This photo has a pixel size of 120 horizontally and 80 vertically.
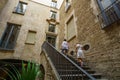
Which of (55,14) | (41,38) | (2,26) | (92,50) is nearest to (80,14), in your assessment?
(92,50)

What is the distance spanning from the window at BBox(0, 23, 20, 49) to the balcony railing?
23.7 ft

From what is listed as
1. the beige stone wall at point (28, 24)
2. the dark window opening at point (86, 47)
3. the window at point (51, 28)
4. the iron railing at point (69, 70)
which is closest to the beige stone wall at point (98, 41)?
the dark window opening at point (86, 47)

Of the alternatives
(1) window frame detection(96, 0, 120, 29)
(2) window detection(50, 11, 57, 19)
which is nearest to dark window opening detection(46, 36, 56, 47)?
(2) window detection(50, 11, 57, 19)

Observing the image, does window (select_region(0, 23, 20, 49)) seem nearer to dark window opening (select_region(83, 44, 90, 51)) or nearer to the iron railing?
the iron railing

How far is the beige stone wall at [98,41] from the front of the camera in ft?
11.2

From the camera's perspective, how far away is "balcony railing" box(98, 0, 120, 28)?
11.9 feet

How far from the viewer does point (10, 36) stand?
8.45 m

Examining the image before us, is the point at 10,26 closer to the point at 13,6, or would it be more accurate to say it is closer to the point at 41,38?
the point at 13,6

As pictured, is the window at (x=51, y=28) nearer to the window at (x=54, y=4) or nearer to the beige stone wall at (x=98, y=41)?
the window at (x=54, y=4)

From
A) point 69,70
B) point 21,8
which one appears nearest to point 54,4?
point 21,8

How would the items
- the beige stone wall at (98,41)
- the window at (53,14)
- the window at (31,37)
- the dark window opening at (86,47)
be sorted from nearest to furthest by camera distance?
the beige stone wall at (98,41), the dark window opening at (86,47), the window at (31,37), the window at (53,14)

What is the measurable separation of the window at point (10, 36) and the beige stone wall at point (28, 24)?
1.03 feet

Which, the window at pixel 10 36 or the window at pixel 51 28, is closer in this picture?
the window at pixel 10 36

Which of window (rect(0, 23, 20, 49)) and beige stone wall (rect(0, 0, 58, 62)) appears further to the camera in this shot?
beige stone wall (rect(0, 0, 58, 62))
